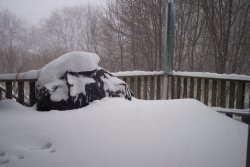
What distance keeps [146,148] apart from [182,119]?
0.84 meters

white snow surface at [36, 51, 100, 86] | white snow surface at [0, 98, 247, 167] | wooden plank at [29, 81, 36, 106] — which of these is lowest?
white snow surface at [0, 98, 247, 167]

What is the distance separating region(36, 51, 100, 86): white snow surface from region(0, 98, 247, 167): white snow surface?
608 mm

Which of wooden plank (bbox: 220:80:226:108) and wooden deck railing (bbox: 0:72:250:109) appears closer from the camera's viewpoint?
wooden deck railing (bbox: 0:72:250:109)

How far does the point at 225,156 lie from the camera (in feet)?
6.93

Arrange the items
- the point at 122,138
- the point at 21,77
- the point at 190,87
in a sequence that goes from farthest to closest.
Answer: the point at 190,87, the point at 21,77, the point at 122,138

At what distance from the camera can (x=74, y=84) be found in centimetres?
346

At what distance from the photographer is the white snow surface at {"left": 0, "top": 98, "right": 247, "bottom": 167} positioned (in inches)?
75.4

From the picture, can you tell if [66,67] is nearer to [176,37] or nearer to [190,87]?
[190,87]

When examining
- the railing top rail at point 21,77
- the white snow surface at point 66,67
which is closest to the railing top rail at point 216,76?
the white snow surface at point 66,67

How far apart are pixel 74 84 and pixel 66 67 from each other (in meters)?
Answer: 0.31

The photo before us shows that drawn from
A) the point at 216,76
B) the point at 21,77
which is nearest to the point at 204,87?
the point at 216,76

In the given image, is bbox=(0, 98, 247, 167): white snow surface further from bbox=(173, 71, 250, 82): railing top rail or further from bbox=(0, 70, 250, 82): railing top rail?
bbox=(173, 71, 250, 82): railing top rail

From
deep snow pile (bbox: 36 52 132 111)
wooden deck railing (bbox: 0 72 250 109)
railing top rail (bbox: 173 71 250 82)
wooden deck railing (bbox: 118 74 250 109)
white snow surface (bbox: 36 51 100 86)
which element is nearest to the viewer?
deep snow pile (bbox: 36 52 132 111)

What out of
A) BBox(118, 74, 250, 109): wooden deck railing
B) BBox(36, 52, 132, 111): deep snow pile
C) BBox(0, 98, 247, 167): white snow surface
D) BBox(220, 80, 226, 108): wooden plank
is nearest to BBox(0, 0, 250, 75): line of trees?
BBox(118, 74, 250, 109): wooden deck railing
